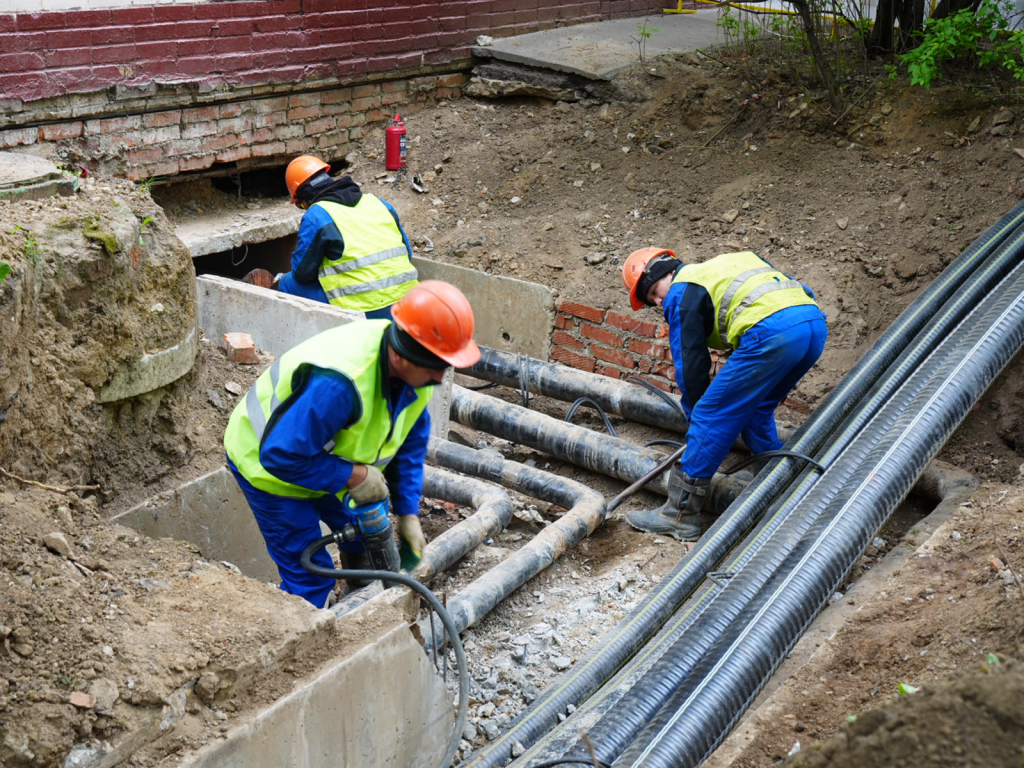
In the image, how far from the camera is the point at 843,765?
1689mm

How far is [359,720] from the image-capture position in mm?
2955

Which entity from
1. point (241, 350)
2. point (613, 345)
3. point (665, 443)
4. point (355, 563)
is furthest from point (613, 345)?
point (355, 563)

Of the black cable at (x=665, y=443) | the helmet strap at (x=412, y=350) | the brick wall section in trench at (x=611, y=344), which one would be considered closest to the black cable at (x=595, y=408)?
the black cable at (x=665, y=443)

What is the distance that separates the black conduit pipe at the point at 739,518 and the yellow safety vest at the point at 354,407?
1.07 meters

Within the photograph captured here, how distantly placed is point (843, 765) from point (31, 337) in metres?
2.95

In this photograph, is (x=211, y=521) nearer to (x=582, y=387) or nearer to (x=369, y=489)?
(x=369, y=489)

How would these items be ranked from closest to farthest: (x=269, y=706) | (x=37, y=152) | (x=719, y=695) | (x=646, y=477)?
1. (x=269, y=706)
2. (x=719, y=695)
3. (x=646, y=477)
4. (x=37, y=152)

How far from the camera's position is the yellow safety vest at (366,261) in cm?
526

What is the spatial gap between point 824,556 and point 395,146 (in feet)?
17.6

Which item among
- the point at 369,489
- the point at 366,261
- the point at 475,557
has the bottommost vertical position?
the point at 475,557

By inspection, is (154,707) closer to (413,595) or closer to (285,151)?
(413,595)

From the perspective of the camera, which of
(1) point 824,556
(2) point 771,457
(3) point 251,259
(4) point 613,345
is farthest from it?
(3) point 251,259

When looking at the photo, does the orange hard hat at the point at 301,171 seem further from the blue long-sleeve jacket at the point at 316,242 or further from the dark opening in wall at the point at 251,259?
the dark opening in wall at the point at 251,259

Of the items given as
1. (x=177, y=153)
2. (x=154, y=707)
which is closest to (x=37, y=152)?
(x=177, y=153)
